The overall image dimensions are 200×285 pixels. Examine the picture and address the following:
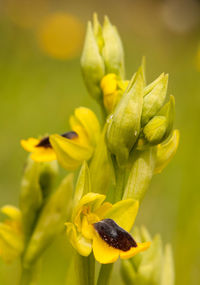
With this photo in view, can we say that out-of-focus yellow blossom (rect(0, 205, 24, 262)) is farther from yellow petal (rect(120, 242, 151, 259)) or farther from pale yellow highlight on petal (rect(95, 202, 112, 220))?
yellow petal (rect(120, 242, 151, 259))

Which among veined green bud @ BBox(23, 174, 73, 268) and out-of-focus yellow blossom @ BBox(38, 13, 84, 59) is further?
out-of-focus yellow blossom @ BBox(38, 13, 84, 59)

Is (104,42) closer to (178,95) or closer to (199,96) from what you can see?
(199,96)

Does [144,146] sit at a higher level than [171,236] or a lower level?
higher

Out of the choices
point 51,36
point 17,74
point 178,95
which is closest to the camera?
point 178,95

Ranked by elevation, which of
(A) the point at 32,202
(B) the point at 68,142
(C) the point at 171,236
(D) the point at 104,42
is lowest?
(C) the point at 171,236

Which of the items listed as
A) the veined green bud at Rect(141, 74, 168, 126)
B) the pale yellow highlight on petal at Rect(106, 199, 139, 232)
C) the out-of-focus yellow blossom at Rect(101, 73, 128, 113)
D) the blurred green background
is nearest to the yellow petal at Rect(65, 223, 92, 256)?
the pale yellow highlight on petal at Rect(106, 199, 139, 232)

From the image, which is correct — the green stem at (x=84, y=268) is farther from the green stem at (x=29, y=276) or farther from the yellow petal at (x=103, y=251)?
the green stem at (x=29, y=276)

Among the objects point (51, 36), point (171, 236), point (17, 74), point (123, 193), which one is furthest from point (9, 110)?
point (123, 193)
